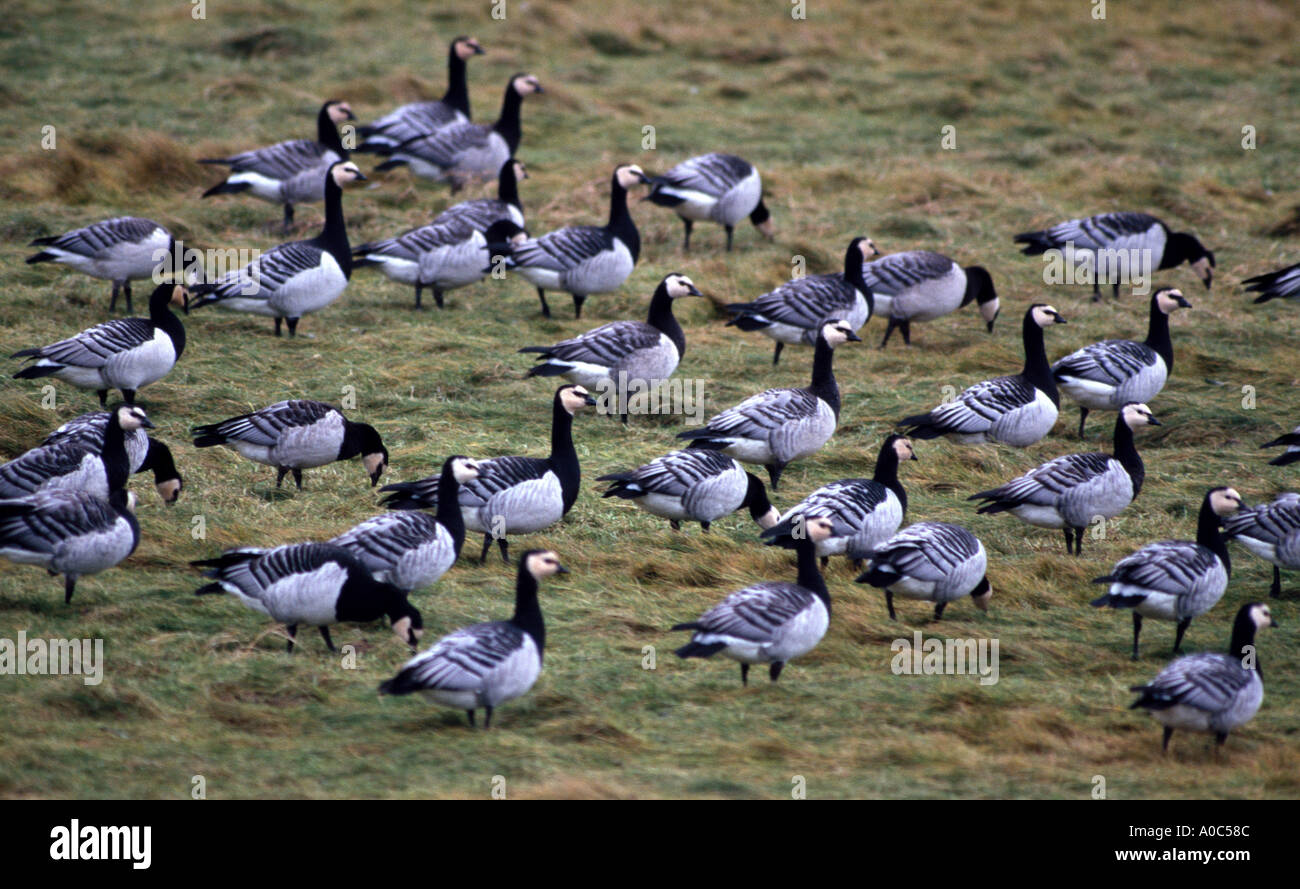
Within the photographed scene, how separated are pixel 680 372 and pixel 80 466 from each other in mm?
5229

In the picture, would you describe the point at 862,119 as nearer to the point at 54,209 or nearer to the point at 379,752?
the point at 54,209

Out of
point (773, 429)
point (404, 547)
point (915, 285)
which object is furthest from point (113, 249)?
point (915, 285)

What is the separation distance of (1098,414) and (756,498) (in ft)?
13.6

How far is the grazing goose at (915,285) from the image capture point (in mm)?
12312

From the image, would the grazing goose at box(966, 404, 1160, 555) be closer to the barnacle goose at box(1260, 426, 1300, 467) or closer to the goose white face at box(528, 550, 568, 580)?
the barnacle goose at box(1260, 426, 1300, 467)

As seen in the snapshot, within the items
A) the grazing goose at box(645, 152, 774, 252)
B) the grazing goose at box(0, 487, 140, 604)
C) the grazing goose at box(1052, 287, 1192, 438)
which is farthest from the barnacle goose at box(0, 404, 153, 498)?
the grazing goose at box(645, 152, 774, 252)

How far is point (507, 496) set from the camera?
8250mm

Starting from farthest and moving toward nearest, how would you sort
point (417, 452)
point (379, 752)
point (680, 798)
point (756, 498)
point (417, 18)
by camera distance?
point (417, 18) < point (417, 452) < point (756, 498) < point (379, 752) < point (680, 798)

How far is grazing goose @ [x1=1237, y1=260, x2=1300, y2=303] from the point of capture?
12414 mm

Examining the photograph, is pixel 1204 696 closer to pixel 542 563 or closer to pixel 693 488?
pixel 542 563

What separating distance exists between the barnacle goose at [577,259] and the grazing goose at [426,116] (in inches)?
161

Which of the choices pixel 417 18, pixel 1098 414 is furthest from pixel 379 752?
pixel 417 18

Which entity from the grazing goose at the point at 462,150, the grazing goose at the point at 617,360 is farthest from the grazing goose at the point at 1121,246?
the grazing goose at the point at 462,150

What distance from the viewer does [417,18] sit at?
23.4 m
